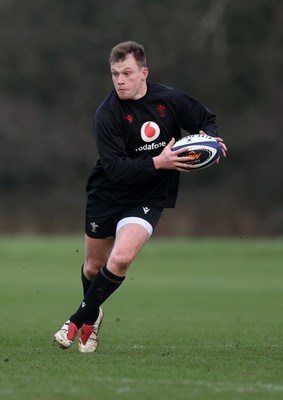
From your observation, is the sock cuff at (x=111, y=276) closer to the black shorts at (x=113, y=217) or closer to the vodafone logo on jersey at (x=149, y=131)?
the black shorts at (x=113, y=217)

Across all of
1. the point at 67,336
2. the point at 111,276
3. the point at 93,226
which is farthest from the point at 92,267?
the point at 67,336

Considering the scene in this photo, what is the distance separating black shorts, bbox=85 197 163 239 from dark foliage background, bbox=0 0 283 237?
1163 inches

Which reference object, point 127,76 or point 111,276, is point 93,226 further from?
point 127,76

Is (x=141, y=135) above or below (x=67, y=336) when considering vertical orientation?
above

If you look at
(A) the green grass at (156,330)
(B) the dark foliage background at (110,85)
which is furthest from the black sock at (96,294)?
(B) the dark foliage background at (110,85)

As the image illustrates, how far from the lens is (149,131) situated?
8023 mm

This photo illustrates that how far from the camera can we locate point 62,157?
41.2 metres

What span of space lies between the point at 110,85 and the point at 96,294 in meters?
32.1

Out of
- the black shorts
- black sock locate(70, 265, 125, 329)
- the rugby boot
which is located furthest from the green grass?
the black shorts

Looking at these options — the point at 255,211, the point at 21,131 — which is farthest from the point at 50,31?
the point at 255,211

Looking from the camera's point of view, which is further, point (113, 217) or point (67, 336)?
point (113, 217)

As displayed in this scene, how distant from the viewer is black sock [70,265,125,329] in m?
7.76

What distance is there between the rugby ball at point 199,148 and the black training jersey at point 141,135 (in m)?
0.21

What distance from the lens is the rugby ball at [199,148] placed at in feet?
25.5
